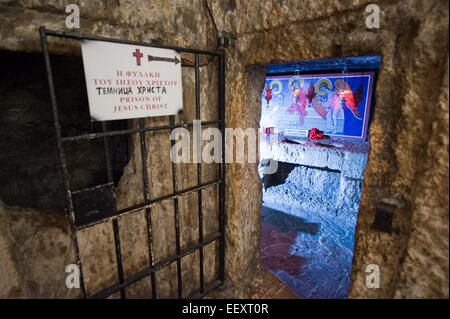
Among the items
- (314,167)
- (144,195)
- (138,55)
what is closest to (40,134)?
(144,195)

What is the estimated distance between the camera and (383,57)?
1325 millimetres

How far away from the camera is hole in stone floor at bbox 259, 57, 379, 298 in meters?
3.12

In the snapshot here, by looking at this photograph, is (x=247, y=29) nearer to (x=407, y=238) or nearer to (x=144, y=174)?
(x=144, y=174)

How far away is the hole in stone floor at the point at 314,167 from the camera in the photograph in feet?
10.2

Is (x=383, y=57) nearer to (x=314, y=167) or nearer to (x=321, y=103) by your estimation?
(x=314, y=167)

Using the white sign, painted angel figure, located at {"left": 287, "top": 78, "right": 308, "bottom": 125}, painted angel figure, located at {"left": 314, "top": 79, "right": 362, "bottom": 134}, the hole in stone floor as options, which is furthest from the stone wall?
painted angel figure, located at {"left": 287, "top": 78, "right": 308, "bottom": 125}

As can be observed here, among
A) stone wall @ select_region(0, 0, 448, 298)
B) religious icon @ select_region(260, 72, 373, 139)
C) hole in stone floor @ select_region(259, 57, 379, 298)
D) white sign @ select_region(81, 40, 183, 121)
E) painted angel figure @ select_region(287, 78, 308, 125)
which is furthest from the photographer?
painted angel figure @ select_region(287, 78, 308, 125)

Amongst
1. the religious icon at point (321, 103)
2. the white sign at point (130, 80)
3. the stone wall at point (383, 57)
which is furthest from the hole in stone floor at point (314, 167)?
the white sign at point (130, 80)

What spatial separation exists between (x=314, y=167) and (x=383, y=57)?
444cm

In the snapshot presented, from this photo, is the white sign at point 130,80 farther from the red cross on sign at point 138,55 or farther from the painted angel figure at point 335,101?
the painted angel figure at point 335,101

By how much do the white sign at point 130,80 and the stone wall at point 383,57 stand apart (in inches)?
7.4

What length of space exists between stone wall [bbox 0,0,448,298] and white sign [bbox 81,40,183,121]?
0.19m

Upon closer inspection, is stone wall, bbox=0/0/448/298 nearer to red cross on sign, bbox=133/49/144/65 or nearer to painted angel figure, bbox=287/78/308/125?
red cross on sign, bbox=133/49/144/65

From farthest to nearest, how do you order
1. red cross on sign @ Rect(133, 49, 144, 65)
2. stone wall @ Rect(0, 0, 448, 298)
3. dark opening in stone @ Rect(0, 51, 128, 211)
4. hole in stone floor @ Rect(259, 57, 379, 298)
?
1. hole in stone floor @ Rect(259, 57, 379, 298)
2. dark opening in stone @ Rect(0, 51, 128, 211)
3. red cross on sign @ Rect(133, 49, 144, 65)
4. stone wall @ Rect(0, 0, 448, 298)
